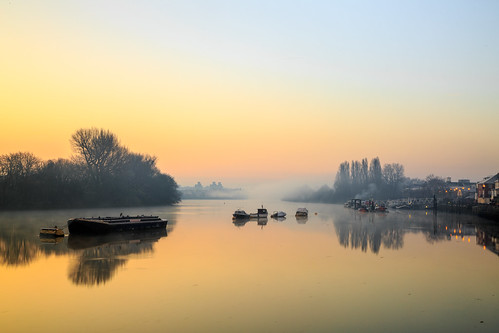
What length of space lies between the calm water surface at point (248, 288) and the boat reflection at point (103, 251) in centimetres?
13

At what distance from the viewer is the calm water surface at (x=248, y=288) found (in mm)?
16594

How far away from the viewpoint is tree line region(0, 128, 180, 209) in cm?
10225

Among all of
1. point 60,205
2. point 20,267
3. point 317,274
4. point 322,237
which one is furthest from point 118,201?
point 317,274

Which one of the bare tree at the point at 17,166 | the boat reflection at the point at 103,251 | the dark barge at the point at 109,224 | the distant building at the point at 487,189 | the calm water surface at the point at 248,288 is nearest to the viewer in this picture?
the calm water surface at the point at 248,288

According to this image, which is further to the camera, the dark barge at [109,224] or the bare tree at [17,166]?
the bare tree at [17,166]

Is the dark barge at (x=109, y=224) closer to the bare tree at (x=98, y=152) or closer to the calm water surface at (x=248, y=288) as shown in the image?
the calm water surface at (x=248, y=288)

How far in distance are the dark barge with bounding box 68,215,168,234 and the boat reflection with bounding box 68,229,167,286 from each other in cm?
100

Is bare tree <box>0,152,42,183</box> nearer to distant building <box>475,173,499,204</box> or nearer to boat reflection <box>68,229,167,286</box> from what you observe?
boat reflection <box>68,229,167,286</box>

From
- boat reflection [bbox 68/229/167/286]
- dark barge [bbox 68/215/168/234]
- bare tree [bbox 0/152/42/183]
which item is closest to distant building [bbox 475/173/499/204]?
dark barge [bbox 68/215/168/234]

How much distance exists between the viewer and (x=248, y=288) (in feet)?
73.6

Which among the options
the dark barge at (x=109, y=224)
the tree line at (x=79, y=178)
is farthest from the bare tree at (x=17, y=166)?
the dark barge at (x=109, y=224)

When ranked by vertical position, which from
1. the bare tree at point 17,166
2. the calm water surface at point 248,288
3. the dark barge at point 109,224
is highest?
the bare tree at point 17,166

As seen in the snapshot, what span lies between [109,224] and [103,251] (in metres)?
16.1

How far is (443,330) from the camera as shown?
1568 cm
